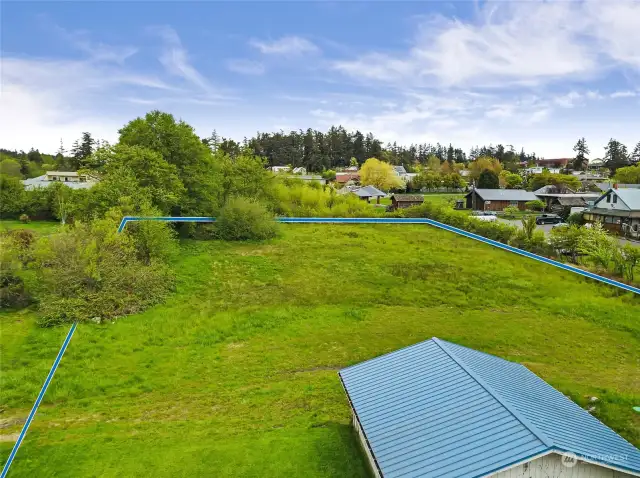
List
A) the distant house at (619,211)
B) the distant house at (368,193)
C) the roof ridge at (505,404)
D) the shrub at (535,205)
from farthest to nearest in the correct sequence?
the distant house at (368,193) → the shrub at (535,205) → the distant house at (619,211) → the roof ridge at (505,404)

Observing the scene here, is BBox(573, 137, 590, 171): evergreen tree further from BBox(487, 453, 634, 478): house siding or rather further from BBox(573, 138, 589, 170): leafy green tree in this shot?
BBox(487, 453, 634, 478): house siding

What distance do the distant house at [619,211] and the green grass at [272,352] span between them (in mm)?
9958

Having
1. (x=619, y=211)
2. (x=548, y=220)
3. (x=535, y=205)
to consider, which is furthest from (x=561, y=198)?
(x=619, y=211)

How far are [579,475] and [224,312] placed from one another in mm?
11778

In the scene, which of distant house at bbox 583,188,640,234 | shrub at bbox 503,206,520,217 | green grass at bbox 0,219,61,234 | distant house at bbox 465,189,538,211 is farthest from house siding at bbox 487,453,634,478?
distant house at bbox 465,189,538,211

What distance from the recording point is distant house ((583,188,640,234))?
26328 millimetres

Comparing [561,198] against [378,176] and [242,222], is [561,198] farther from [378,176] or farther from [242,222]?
[242,222]

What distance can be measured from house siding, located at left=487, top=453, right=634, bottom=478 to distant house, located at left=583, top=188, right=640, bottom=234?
85.3ft

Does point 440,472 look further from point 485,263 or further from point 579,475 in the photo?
point 485,263

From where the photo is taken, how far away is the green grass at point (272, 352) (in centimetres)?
745

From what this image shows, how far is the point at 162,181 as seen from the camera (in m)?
20.3

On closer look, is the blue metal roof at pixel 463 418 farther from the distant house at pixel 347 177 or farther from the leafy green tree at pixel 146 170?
the distant house at pixel 347 177

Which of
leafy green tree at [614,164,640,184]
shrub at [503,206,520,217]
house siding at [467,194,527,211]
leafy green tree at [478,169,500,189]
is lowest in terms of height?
shrub at [503,206,520,217]

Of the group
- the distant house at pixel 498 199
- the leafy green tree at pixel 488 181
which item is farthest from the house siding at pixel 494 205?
the leafy green tree at pixel 488 181
